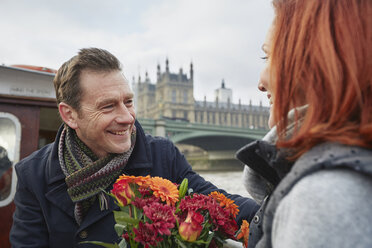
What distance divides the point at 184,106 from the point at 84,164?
46.0m

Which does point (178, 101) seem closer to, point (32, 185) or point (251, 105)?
point (251, 105)

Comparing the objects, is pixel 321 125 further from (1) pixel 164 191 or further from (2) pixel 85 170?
(2) pixel 85 170

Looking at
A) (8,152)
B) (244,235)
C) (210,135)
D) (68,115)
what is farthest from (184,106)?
(244,235)

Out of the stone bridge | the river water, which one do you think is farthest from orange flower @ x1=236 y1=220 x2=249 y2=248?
the stone bridge

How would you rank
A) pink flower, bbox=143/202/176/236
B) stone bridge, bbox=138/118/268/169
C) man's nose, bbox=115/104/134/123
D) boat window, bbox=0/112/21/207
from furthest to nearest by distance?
stone bridge, bbox=138/118/268/169 < boat window, bbox=0/112/21/207 < man's nose, bbox=115/104/134/123 < pink flower, bbox=143/202/176/236

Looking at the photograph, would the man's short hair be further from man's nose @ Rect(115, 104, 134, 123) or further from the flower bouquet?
the flower bouquet

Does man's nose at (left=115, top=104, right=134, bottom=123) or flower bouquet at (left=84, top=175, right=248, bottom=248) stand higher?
man's nose at (left=115, top=104, right=134, bottom=123)

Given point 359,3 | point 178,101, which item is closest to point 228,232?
point 359,3

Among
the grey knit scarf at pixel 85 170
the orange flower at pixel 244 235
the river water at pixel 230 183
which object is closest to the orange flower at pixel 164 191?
the orange flower at pixel 244 235

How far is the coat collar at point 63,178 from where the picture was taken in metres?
1.28

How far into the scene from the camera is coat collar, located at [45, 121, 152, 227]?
1.28m

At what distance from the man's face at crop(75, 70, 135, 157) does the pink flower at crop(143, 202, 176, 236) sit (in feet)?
2.13

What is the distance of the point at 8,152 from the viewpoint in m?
2.31

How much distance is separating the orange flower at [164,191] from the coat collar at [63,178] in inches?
21.3
